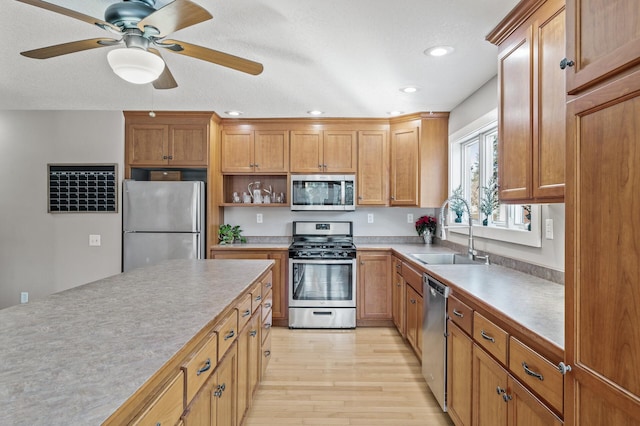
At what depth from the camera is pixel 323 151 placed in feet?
13.9

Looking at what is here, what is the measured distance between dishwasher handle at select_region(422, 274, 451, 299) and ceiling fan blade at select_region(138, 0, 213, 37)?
1.85 meters

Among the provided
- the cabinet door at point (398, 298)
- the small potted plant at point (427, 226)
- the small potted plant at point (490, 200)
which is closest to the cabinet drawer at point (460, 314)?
the small potted plant at point (490, 200)

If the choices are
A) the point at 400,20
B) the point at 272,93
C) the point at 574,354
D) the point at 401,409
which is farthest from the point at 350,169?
the point at 574,354

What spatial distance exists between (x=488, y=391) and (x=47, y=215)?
4.45 metres

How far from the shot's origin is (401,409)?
2.36 meters

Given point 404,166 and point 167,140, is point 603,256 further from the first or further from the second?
point 167,140

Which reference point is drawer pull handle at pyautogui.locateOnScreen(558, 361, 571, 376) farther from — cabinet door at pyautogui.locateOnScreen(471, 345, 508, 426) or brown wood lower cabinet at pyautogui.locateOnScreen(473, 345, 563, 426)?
cabinet door at pyautogui.locateOnScreen(471, 345, 508, 426)

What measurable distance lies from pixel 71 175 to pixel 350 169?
3068mm

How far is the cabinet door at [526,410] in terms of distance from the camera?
3.89 feet

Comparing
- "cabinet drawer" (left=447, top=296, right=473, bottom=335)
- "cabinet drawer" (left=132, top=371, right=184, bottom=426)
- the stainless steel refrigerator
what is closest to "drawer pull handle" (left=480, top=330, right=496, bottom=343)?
"cabinet drawer" (left=447, top=296, right=473, bottom=335)

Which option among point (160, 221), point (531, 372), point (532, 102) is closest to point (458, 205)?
point (532, 102)

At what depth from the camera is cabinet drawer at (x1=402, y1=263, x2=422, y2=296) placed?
9.32 feet

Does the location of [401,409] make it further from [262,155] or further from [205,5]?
[262,155]

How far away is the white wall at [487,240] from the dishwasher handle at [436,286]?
0.58 m
